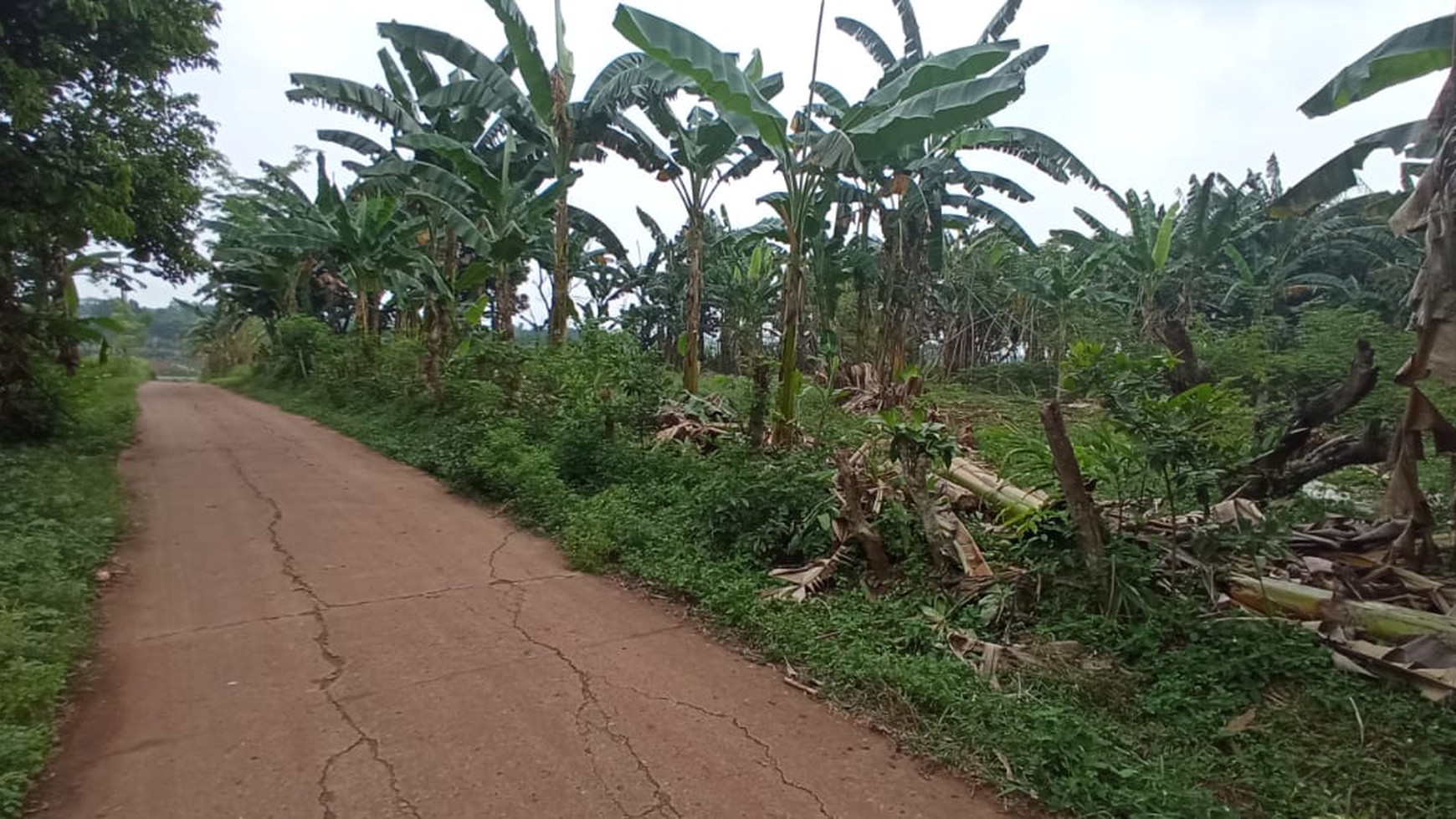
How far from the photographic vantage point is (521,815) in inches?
103

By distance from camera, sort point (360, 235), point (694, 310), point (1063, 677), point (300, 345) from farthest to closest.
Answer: point (300, 345)
point (360, 235)
point (694, 310)
point (1063, 677)

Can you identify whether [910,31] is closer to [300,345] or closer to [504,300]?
[504,300]

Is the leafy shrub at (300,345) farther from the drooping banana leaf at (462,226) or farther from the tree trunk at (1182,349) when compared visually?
the tree trunk at (1182,349)

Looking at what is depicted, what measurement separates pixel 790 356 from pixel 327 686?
4.33 m

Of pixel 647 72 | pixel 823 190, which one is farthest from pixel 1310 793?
pixel 647 72

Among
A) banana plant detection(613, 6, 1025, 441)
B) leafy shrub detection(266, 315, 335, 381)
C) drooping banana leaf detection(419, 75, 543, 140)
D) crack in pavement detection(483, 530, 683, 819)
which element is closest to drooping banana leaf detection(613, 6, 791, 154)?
banana plant detection(613, 6, 1025, 441)

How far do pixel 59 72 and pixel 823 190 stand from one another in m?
7.70

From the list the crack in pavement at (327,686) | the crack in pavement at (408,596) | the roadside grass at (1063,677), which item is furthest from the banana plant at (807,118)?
the crack in pavement at (327,686)

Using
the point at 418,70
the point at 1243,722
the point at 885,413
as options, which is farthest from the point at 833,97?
the point at 1243,722

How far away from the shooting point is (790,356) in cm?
668

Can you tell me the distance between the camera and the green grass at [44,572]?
2900 millimetres

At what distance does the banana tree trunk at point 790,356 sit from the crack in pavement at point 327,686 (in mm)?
3809

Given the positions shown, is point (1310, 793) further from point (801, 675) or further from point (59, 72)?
point (59, 72)

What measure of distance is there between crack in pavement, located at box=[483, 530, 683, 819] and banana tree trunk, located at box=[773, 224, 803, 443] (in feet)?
9.56
